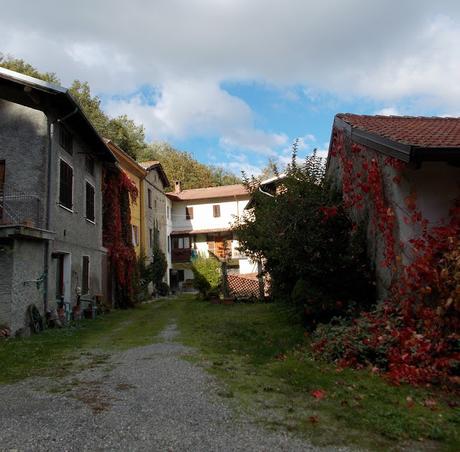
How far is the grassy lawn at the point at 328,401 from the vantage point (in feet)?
13.0

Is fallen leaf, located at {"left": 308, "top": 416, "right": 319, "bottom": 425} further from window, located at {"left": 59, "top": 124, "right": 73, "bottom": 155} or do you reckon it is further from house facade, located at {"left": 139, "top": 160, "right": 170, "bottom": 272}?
house facade, located at {"left": 139, "top": 160, "right": 170, "bottom": 272}

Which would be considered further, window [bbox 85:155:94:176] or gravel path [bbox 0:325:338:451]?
window [bbox 85:155:94:176]

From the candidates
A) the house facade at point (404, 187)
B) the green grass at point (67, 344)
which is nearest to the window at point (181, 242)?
the green grass at point (67, 344)

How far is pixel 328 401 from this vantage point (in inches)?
196

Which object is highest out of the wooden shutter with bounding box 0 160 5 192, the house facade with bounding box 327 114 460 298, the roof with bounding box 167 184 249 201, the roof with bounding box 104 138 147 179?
the roof with bounding box 167 184 249 201

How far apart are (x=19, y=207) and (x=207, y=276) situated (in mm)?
11345

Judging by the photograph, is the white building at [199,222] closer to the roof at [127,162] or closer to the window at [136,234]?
the roof at [127,162]

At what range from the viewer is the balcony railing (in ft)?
39.7

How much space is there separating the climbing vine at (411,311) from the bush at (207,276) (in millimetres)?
13753

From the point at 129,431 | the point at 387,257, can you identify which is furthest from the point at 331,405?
the point at 387,257

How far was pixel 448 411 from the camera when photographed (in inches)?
182

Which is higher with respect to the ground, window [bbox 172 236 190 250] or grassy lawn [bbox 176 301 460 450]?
window [bbox 172 236 190 250]

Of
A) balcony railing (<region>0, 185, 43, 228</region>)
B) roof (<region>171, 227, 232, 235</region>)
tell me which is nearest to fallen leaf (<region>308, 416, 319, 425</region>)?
balcony railing (<region>0, 185, 43, 228</region>)

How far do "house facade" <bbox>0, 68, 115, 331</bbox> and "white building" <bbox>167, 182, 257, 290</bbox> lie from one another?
25.0 meters
